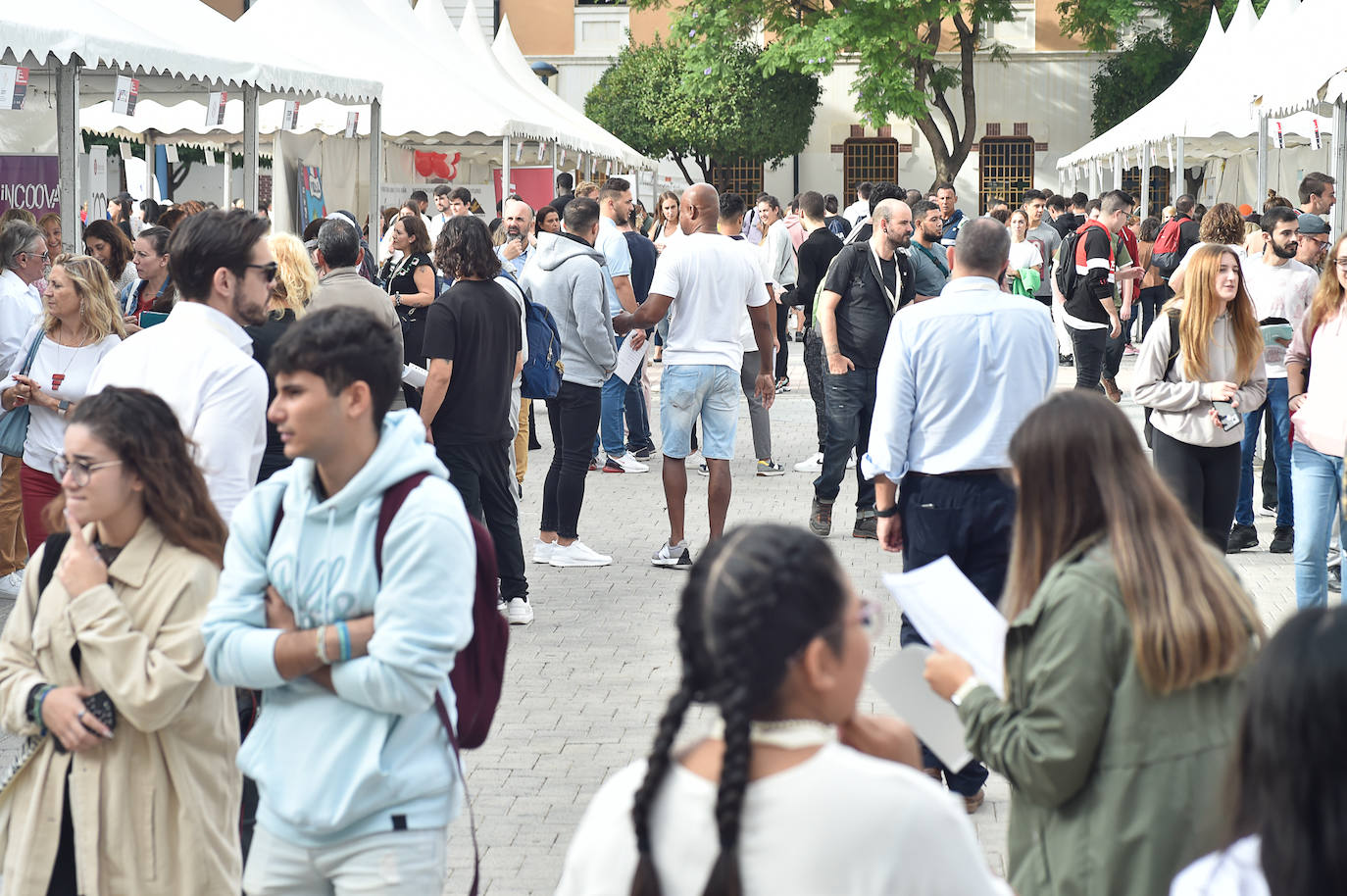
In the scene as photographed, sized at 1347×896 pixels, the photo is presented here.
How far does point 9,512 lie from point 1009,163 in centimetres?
4014

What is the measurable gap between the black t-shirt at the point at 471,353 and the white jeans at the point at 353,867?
4545mm

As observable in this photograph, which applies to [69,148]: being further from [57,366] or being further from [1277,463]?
[1277,463]

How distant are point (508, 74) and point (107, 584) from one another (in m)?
24.0

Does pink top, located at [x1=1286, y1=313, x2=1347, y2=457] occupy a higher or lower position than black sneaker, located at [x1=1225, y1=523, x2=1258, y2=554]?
higher

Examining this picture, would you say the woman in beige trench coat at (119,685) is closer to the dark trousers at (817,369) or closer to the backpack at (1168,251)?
the dark trousers at (817,369)

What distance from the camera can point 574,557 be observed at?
9.13 m

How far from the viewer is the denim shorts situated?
8750 mm

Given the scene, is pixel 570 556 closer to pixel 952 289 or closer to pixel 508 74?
pixel 952 289

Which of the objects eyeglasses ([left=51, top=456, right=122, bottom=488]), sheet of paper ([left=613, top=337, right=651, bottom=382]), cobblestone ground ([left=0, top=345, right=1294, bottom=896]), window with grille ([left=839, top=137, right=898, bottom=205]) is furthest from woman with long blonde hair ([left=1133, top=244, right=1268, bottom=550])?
window with grille ([left=839, top=137, right=898, bottom=205])

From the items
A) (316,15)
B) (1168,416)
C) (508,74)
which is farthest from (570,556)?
(508,74)

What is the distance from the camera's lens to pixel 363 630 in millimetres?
2816

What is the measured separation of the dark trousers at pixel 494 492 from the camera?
7.43m

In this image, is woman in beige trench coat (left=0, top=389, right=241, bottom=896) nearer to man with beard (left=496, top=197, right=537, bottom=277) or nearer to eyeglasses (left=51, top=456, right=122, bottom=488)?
eyeglasses (left=51, top=456, right=122, bottom=488)

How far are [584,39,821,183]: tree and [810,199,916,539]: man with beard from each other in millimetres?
32131
